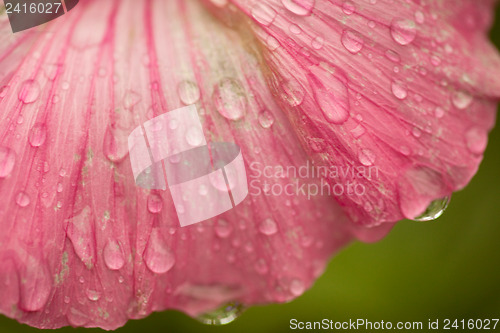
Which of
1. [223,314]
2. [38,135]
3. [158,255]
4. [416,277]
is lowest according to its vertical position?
[416,277]

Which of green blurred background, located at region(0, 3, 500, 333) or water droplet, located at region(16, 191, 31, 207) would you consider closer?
water droplet, located at region(16, 191, 31, 207)

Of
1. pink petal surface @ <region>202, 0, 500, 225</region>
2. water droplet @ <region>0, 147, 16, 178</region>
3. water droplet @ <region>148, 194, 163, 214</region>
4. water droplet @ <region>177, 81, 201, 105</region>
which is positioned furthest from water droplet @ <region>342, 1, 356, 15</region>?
water droplet @ <region>0, 147, 16, 178</region>

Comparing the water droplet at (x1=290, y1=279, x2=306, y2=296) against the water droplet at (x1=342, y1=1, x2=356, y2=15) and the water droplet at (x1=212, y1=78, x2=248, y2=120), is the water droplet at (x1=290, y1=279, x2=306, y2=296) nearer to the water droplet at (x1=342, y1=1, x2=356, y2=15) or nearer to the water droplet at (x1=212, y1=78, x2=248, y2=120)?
the water droplet at (x1=212, y1=78, x2=248, y2=120)

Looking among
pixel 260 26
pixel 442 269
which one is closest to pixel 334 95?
pixel 260 26

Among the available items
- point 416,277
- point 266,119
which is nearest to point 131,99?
point 266,119

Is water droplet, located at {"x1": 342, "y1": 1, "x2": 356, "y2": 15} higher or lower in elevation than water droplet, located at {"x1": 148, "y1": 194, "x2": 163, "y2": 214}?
higher

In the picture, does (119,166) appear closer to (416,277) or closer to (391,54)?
(391,54)

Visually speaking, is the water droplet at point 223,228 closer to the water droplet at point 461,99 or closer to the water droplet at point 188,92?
the water droplet at point 188,92
